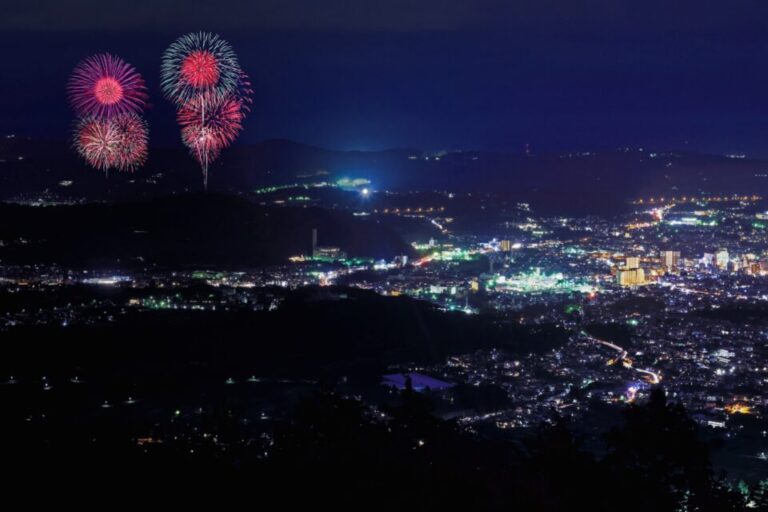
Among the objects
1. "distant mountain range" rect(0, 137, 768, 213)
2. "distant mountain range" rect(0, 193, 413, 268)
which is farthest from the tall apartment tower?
"distant mountain range" rect(0, 137, 768, 213)

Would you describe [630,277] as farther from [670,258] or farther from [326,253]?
[326,253]

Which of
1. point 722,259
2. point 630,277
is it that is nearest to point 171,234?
point 630,277

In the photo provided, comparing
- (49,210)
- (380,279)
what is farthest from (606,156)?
(49,210)

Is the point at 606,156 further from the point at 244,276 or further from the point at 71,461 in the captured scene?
the point at 71,461

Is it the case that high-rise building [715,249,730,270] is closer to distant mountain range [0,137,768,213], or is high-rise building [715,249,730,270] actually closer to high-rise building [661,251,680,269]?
high-rise building [661,251,680,269]

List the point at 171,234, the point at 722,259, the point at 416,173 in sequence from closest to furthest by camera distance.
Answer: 1. the point at 171,234
2. the point at 722,259
3. the point at 416,173

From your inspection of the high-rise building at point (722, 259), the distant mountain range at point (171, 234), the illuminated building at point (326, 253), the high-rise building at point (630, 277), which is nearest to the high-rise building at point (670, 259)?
the high-rise building at point (722, 259)
